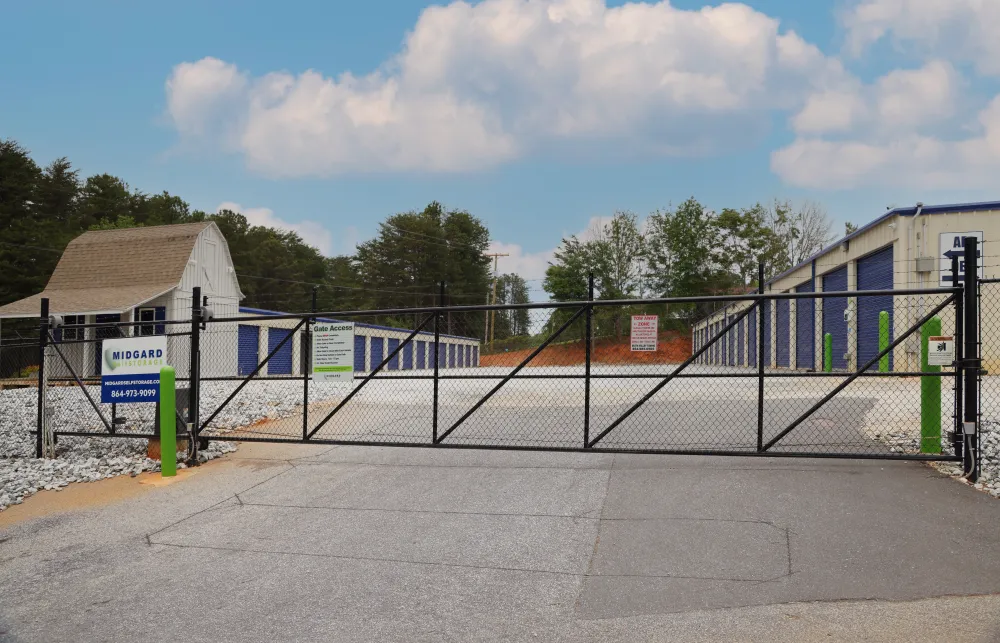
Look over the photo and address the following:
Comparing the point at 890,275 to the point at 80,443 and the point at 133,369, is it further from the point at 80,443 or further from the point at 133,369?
the point at 80,443

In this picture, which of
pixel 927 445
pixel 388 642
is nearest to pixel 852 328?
pixel 927 445

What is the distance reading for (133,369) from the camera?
31.4ft

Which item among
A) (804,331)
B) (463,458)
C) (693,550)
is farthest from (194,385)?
(804,331)

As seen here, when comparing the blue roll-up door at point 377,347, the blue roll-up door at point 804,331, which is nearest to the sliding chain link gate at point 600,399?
the blue roll-up door at point 804,331

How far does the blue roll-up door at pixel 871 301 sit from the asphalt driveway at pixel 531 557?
1517 cm

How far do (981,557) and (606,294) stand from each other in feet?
150

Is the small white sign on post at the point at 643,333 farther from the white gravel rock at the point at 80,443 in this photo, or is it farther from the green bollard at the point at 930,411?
the white gravel rock at the point at 80,443

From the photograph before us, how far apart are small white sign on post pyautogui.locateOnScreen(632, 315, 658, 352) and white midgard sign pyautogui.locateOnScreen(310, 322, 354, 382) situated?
3476mm

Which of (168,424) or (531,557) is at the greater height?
(168,424)

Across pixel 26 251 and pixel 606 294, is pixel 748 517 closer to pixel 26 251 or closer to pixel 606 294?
pixel 606 294

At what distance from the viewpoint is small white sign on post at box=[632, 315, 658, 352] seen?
7305 mm

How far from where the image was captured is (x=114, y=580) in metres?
5.46

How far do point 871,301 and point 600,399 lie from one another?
12.0m

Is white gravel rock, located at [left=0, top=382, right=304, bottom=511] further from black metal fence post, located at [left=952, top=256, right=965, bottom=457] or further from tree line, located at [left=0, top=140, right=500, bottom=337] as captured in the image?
tree line, located at [left=0, top=140, right=500, bottom=337]
